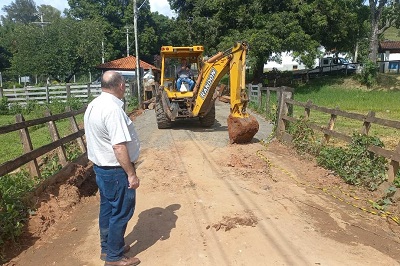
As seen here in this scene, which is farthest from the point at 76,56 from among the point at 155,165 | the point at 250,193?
the point at 250,193

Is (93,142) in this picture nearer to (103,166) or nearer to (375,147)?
(103,166)

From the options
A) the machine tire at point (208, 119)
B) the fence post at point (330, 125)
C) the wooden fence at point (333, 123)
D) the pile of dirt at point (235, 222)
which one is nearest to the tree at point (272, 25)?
the machine tire at point (208, 119)

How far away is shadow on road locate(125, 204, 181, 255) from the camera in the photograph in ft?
14.9

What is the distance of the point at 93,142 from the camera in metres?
3.92

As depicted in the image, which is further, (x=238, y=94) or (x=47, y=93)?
(x=47, y=93)

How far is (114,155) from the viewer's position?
12.5 feet

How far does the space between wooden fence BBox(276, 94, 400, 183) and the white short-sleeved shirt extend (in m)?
4.04

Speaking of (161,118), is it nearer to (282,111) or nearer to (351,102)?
(282,111)

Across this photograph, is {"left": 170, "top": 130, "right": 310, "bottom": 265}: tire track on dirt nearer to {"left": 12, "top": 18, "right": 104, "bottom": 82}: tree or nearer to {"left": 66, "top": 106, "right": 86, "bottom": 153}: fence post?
{"left": 66, "top": 106, "right": 86, "bottom": 153}: fence post

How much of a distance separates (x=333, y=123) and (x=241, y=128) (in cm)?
216

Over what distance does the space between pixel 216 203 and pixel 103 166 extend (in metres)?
2.19

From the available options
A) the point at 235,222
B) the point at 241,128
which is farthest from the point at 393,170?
the point at 241,128

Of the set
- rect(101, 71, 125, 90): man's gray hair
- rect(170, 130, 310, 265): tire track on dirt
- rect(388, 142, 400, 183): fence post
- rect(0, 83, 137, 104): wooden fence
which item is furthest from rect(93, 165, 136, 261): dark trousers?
rect(0, 83, 137, 104): wooden fence

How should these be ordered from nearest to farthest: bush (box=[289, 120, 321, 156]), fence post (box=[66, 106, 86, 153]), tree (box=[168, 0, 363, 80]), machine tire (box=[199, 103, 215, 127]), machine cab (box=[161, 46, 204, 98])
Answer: fence post (box=[66, 106, 86, 153]) < bush (box=[289, 120, 321, 156]) < machine tire (box=[199, 103, 215, 127]) < machine cab (box=[161, 46, 204, 98]) < tree (box=[168, 0, 363, 80])
